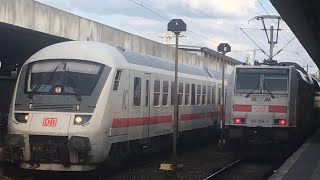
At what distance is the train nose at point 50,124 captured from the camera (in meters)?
10.7

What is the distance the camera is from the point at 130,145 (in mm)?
13250

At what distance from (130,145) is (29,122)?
3132 mm

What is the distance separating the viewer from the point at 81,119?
10875mm

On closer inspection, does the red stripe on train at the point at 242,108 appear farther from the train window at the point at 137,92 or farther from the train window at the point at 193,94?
the train window at the point at 137,92

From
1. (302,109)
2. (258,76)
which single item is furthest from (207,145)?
(258,76)

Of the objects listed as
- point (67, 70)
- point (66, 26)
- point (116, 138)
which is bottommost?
point (116, 138)

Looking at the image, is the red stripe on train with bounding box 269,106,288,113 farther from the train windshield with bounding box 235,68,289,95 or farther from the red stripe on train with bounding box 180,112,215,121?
the red stripe on train with bounding box 180,112,215,121

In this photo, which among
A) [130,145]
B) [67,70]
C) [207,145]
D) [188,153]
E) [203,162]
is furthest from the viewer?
[207,145]

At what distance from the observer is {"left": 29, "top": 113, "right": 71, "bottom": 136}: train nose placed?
10.7 m

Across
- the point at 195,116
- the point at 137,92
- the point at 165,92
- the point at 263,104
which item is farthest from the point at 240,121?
the point at 137,92

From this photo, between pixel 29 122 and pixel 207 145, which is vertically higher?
pixel 29 122

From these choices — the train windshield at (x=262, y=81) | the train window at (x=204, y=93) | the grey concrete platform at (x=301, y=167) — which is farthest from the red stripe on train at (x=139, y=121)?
the train window at (x=204, y=93)

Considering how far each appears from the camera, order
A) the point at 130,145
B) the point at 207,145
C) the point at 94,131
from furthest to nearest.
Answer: the point at 207,145 → the point at 130,145 → the point at 94,131

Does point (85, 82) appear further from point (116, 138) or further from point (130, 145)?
point (130, 145)
